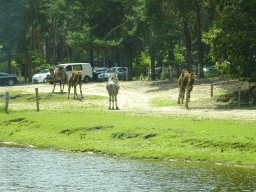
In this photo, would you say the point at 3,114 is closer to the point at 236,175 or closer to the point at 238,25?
the point at 238,25

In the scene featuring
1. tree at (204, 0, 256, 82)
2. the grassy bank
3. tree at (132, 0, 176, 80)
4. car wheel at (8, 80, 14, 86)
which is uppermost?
tree at (132, 0, 176, 80)

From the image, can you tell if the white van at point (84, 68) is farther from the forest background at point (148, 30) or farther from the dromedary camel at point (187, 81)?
the dromedary camel at point (187, 81)

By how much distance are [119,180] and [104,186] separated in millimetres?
636

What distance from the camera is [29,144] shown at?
1622 cm

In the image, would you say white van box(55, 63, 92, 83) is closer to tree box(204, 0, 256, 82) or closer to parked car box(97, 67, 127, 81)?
parked car box(97, 67, 127, 81)

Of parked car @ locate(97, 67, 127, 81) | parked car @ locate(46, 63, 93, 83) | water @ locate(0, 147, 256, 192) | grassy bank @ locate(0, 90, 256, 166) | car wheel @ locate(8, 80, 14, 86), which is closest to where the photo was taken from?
water @ locate(0, 147, 256, 192)

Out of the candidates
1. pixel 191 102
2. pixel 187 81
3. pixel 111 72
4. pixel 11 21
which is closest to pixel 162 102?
pixel 191 102

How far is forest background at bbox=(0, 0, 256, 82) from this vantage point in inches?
856

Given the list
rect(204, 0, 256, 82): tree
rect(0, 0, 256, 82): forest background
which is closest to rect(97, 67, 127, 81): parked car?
rect(0, 0, 256, 82): forest background

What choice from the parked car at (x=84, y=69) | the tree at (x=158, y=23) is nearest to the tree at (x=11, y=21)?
the parked car at (x=84, y=69)

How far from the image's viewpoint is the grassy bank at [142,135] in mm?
12508

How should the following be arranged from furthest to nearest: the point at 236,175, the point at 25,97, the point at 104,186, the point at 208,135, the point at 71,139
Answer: the point at 25,97
the point at 71,139
the point at 208,135
the point at 236,175
the point at 104,186

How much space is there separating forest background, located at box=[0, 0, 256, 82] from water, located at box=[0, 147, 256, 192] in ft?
38.0

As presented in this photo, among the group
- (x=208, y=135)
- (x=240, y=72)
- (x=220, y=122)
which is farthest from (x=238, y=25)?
(x=208, y=135)
